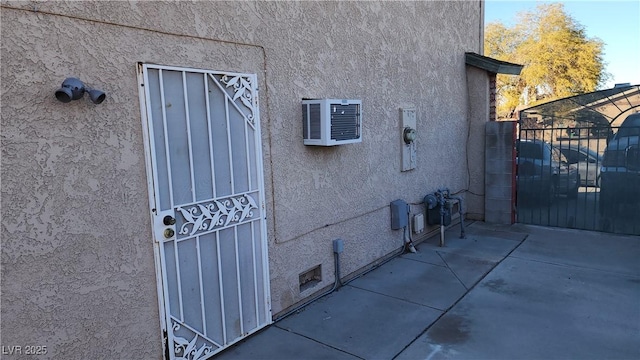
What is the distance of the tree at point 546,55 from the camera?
25.9 m

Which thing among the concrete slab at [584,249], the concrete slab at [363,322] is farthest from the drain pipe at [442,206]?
the concrete slab at [363,322]

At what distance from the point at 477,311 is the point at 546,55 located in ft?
86.1

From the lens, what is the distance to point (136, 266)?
3.44m

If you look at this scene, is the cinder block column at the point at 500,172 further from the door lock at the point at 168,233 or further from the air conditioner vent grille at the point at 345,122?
the door lock at the point at 168,233

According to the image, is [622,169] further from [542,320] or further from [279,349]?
[279,349]

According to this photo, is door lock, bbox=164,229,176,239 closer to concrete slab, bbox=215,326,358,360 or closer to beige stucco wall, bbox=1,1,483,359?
beige stucco wall, bbox=1,1,483,359

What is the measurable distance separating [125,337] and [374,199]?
155 inches

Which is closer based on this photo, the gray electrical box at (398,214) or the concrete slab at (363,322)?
the concrete slab at (363,322)

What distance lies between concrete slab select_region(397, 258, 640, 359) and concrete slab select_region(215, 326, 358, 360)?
0.74 m

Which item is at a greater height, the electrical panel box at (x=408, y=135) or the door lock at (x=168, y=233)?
the electrical panel box at (x=408, y=135)

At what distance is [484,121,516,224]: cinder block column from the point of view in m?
8.83

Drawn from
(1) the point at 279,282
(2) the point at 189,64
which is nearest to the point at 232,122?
(2) the point at 189,64

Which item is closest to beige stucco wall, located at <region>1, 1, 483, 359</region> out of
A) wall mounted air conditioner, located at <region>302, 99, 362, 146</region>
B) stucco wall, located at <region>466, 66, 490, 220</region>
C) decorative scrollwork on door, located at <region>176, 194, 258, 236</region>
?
wall mounted air conditioner, located at <region>302, 99, 362, 146</region>

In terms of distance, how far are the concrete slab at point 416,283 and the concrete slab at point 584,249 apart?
1681 millimetres
